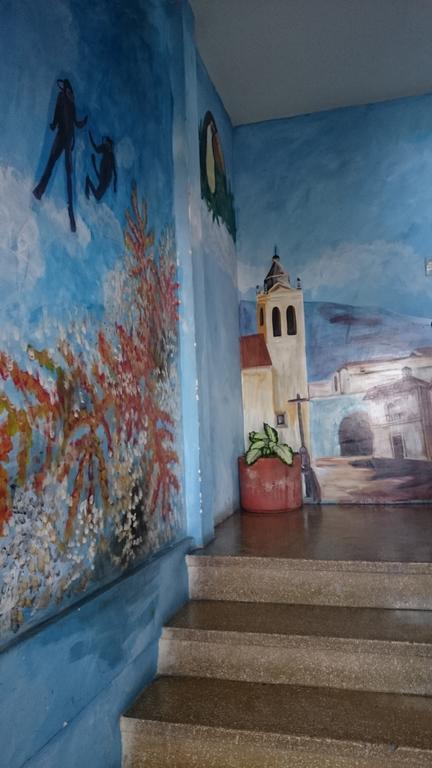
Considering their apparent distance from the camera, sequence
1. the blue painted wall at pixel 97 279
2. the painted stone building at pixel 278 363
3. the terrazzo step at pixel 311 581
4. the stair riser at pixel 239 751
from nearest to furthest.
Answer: the blue painted wall at pixel 97 279
the stair riser at pixel 239 751
the terrazzo step at pixel 311 581
the painted stone building at pixel 278 363

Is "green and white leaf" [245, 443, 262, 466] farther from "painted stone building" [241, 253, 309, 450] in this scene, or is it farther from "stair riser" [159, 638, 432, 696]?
"stair riser" [159, 638, 432, 696]

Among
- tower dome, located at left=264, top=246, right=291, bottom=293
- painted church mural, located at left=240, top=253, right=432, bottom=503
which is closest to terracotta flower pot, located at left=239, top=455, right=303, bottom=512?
painted church mural, located at left=240, top=253, right=432, bottom=503

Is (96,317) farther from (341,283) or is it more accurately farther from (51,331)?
(341,283)

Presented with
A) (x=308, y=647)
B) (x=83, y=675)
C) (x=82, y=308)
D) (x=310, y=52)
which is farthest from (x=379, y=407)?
(x=83, y=675)

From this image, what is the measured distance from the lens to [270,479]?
4250 mm

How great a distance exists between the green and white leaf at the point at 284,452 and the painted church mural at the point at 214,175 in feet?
5.77

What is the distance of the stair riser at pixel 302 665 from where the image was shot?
89.0 inches

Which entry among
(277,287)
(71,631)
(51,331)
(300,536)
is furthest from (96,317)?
(277,287)

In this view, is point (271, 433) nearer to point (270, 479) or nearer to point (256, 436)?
point (256, 436)

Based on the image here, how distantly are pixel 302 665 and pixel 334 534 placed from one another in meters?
1.10

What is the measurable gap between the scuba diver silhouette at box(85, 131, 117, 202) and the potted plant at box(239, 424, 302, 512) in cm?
239

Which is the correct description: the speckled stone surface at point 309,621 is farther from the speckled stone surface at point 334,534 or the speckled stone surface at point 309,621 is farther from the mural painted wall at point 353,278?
the mural painted wall at point 353,278

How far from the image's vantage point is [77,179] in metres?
2.20

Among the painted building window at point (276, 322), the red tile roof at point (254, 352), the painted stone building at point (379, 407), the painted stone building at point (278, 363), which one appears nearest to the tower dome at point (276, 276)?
the painted stone building at point (278, 363)
